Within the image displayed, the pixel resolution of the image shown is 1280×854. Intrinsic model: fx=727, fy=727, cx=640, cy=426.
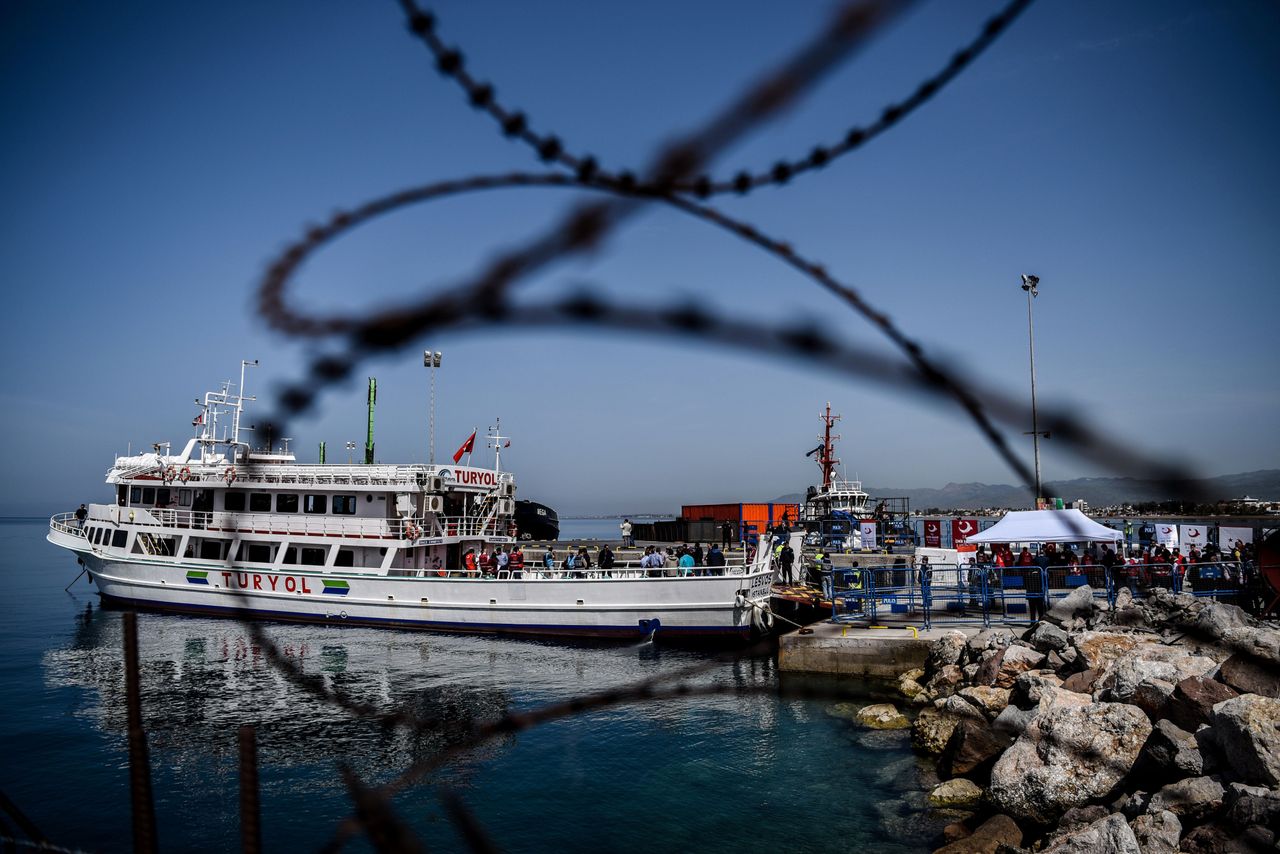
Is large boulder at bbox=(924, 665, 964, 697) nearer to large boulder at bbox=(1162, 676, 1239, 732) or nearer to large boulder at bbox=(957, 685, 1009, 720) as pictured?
large boulder at bbox=(957, 685, 1009, 720)

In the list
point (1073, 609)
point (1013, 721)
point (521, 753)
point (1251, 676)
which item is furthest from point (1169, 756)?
point (521, 753)

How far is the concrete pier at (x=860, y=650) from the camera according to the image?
17.0m

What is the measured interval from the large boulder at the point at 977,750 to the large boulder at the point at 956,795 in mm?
273

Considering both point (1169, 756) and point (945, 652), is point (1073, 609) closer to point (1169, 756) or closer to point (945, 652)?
point (945, 652)

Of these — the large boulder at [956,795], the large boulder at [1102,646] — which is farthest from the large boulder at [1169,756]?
the large boulder at [1102,646]

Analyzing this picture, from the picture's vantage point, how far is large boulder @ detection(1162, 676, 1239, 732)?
8.58m

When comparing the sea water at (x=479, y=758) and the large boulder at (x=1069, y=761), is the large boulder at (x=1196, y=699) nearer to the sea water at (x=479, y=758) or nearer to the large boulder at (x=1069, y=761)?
the large boulder at (x=1069, y=761)

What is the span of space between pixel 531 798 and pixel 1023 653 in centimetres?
941

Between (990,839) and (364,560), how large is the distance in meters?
23.2

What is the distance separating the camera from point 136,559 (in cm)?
2939

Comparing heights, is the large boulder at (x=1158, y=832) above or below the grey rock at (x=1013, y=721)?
above

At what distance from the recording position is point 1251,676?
8758mm

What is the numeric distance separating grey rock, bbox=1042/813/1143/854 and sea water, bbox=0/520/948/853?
248cm

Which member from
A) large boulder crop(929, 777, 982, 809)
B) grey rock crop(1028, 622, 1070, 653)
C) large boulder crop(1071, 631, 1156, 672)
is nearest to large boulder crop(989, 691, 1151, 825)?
large boulder crop(929, 777, 982, 809)
